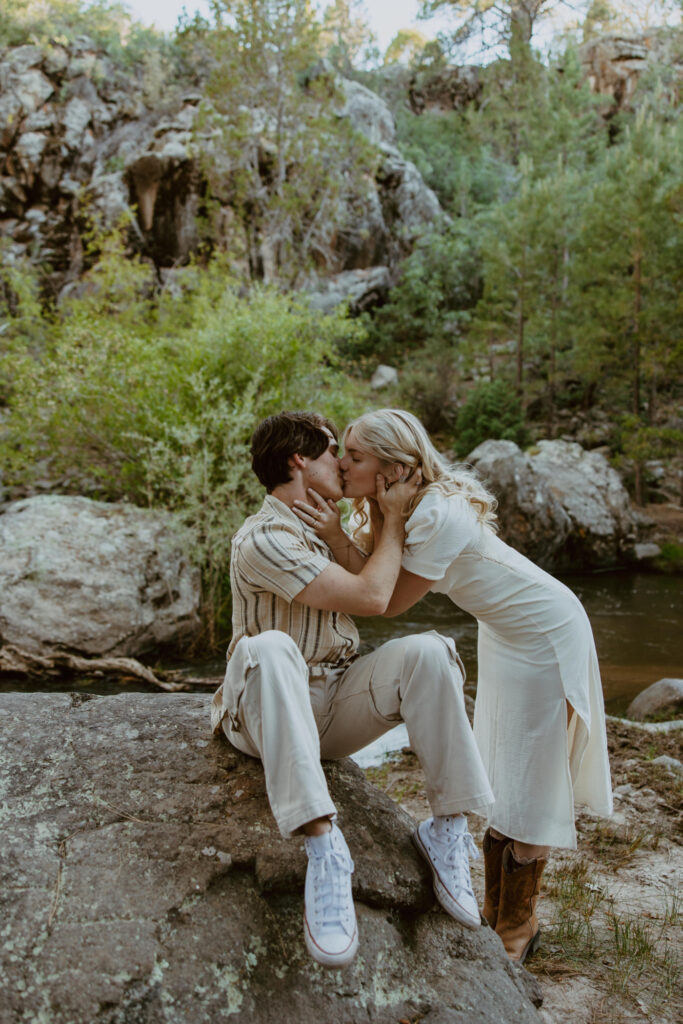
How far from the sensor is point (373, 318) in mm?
25141

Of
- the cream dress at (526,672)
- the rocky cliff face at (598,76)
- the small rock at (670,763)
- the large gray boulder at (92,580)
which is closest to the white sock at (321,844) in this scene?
the cream dress at (526,672)

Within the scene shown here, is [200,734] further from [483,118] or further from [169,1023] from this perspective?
[483,118]

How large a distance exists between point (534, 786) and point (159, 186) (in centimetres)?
2320

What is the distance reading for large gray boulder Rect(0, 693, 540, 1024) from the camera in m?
1.86

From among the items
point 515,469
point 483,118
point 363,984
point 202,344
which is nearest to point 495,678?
point 363,984

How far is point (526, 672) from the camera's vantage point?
8.91 feet

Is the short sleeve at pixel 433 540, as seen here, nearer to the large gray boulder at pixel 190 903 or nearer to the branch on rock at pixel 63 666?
the large gray boulder at pixel 190 903

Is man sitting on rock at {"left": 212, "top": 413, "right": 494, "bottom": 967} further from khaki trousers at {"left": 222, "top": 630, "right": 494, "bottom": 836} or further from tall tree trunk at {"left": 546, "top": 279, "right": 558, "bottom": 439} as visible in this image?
tall tree trunk at {"left": 546, "top": 279, "right": 558, "bottom": 439}

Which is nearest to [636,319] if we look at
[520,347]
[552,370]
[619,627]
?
[552,370]

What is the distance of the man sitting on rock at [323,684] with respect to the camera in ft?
6.61

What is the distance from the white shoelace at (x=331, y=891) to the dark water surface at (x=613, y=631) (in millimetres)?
5218

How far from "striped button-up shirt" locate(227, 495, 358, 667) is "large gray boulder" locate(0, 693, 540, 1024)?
472 millimetres

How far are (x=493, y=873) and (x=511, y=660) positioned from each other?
791 mm

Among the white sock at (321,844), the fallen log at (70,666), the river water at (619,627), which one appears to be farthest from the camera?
the river water at (619,627)
